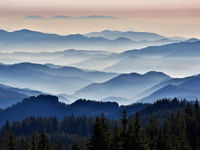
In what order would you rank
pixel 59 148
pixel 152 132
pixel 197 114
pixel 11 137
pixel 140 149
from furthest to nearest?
1. pixel 197 114
2. pixel 152 132
3. pixel 59 148
4. pixel 11 137
5. pixel 140 149

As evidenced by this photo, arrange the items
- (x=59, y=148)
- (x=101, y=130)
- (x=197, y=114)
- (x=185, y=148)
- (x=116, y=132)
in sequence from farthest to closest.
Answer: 1. (x=197, y=114)
2. (x=59, y=148)
3. (x=185, y=148)
4. (x=116, y=132)
5. (x=101, y=130)

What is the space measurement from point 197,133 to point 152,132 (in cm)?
1608

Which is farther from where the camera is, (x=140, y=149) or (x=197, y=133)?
(x=197, y=133)

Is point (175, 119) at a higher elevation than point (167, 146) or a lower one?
higher

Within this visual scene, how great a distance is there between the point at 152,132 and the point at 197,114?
91.4ft

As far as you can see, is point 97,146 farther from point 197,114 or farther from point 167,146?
point 197,114

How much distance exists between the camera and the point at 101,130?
2744 inches

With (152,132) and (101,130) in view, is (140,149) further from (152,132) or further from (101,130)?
(152,132)

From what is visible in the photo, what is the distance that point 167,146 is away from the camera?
111000 mm

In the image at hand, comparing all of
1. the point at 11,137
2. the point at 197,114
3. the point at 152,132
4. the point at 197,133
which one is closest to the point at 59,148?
the point at 152,132

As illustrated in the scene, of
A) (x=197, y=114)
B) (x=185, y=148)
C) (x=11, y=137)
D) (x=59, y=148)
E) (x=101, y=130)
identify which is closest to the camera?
(x=101, y=130)

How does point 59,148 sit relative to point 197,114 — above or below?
below

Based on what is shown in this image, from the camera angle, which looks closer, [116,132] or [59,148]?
[116,132]

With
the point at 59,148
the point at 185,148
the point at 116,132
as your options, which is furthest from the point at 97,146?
the point at 59,148
